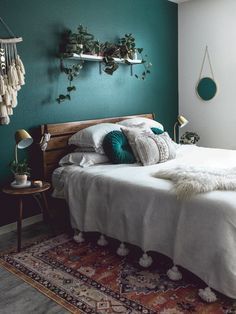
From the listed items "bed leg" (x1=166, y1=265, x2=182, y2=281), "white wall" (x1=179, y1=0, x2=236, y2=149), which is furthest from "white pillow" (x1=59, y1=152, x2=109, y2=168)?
"white wall" (x1=179, y1=0, x2=236, y2=149)

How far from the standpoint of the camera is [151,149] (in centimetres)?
313

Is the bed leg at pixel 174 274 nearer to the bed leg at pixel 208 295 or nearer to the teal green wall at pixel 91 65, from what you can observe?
the bed leg at pixel 208 295

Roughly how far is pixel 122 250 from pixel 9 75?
175 cm

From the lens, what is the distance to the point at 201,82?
15.8 feet

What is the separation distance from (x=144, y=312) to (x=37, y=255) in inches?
43.4

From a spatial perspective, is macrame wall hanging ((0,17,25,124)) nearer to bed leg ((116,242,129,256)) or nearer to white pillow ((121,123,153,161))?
white pillow ((121,123,153,161))

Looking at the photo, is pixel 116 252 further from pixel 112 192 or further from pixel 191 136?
pixel 191 136

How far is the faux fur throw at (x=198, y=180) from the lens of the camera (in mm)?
2197

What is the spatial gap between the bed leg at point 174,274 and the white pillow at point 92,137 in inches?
54.2

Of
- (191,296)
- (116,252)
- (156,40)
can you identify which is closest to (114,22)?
(156,40)

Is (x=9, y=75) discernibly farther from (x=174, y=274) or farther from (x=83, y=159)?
(x=174, y=274)

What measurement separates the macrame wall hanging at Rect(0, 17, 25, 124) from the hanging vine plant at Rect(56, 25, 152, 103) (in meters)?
0.54

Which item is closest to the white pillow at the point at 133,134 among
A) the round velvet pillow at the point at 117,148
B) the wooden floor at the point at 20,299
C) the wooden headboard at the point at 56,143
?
the round velvet pillow at the point at 117,148

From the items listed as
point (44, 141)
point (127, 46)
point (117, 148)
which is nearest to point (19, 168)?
point (44, 141)
